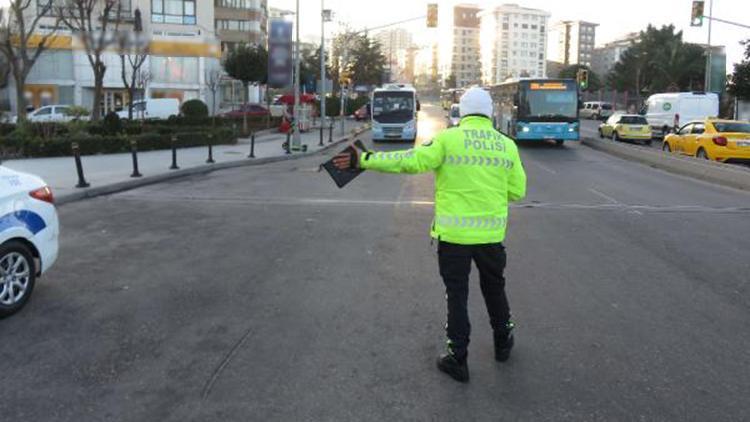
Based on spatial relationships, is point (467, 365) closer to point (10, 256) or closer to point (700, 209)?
point (10, 256)

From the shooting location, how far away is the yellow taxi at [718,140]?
20.9 meters

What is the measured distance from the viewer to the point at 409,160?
14.3 ft

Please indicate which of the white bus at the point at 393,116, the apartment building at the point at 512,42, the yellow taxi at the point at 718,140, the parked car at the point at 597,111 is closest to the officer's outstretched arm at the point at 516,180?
the yellow taxi at the point at 718,140

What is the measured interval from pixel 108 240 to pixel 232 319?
4097 millimetres

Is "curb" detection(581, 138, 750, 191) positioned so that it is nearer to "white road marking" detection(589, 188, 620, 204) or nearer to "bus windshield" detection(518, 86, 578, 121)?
"bus windshield" detection(518, 86, 578, 121)

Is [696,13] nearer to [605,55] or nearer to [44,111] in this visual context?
[44,111]

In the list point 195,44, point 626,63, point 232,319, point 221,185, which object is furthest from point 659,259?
point 626,63

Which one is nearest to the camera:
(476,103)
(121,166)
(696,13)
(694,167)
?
(476,103)

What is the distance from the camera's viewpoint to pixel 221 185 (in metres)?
15.2

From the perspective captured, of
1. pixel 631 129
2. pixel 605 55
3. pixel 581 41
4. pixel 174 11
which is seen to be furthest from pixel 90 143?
pixel 581 41

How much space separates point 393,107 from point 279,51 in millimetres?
8669

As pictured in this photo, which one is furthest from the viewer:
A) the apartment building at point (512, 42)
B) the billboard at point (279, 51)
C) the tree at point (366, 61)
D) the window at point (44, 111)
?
the apartment building at point (512, 42)

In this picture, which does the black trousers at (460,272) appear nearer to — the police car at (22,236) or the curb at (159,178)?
the police car at (22,236)

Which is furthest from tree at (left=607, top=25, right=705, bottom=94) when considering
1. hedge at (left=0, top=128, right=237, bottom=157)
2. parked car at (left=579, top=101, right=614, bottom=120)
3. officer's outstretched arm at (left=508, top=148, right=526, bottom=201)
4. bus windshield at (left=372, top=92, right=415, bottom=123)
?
officer's outstretched arm at (left=508, top=148, right=526, bottom=201)
